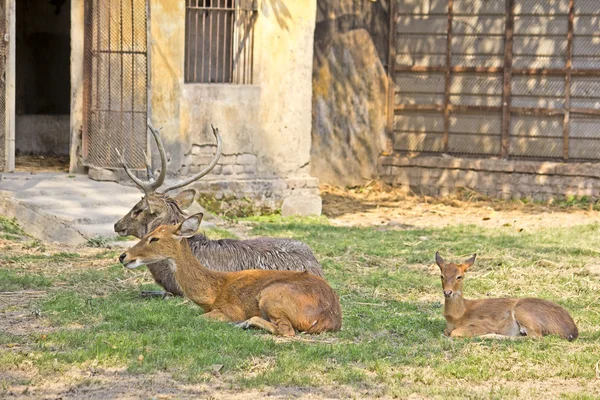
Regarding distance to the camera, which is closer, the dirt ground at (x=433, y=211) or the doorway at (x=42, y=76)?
the dirt ground at (x=433, y=211)

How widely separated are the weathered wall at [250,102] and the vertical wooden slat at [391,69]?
3.38m

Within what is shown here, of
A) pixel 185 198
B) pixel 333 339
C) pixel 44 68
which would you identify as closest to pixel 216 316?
pixel 333 339

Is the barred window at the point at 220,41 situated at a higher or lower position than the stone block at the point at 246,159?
higher

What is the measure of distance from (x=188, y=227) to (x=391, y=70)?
11.1m

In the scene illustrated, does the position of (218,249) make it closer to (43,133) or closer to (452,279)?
(452,279)

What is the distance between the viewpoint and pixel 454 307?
7406mm

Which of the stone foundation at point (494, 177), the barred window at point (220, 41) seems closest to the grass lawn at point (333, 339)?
the barred window at point (220, 41)

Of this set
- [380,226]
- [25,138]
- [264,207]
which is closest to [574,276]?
[380,226]

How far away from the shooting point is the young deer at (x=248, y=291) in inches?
286

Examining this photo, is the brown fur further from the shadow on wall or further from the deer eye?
the shadow on wall

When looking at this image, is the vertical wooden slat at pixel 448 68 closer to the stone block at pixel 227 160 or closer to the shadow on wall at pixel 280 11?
the shadow on wall at pixel 280 11

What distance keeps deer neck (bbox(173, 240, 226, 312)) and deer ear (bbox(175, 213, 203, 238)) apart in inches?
5.5

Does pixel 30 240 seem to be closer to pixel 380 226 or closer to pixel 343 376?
pixel 380 226

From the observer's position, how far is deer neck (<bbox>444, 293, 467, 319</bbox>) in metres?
7.36
